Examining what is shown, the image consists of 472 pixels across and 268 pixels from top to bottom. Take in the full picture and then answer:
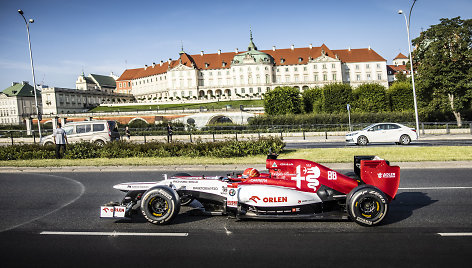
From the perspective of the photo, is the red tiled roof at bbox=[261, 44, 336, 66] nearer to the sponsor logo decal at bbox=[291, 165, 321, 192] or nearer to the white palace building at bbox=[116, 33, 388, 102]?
the white palace building at bbox=[116, 33, 388, 102]

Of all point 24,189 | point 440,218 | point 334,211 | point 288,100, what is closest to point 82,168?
point 24,189

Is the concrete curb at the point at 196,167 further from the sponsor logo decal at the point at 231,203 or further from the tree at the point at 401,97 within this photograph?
the tree at the point at 401,97

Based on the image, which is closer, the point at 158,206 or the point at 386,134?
the point at 158,206

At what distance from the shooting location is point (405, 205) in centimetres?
785

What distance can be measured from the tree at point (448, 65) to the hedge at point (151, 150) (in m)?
28.6

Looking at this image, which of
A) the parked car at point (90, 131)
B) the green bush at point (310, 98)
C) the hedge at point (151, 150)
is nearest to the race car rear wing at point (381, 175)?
the hedge at point (151, 150)

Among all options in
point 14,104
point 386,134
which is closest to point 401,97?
point 386,134

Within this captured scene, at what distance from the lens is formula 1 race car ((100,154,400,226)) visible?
642 cm

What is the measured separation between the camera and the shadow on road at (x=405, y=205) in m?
6.98

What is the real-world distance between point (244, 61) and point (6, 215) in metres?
121

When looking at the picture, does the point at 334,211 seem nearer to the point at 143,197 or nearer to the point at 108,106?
the point at 143,197

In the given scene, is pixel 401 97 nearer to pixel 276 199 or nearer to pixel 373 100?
pixel 373 100

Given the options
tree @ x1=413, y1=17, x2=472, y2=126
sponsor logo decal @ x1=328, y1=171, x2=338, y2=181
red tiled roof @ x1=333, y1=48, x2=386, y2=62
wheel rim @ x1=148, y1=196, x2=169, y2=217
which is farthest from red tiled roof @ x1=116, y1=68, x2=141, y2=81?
sponsor logo decal @ x1=328, y1=171, x2=338, y2=181

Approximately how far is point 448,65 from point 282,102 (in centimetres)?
3190
